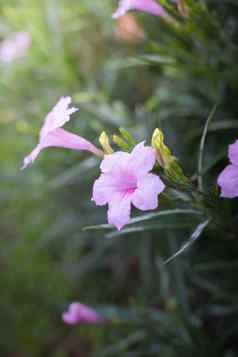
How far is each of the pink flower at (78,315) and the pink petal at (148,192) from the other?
0.53m

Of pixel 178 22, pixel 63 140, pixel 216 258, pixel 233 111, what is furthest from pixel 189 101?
pixel 63 140

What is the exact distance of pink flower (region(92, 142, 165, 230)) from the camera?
671 millimetres

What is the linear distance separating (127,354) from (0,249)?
2.83ft

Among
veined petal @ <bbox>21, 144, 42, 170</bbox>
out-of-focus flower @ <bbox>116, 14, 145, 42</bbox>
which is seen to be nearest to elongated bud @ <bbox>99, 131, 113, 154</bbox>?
veined petal @ <bbox>21, 144, 42, 170</bbox>

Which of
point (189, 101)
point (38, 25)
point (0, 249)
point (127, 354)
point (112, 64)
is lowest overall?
point (127, 354)

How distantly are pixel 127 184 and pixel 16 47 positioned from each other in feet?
3.90

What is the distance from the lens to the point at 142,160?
2.27 feet

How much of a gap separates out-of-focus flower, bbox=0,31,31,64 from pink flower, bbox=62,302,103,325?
3.39 feet

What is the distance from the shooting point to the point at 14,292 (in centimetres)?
196

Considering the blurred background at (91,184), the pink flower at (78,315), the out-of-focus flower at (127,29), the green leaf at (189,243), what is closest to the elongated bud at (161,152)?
the green leaf at (189,243)

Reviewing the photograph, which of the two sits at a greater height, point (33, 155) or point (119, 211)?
point (33, 155)

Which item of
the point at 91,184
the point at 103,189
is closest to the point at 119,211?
the point at 103,189

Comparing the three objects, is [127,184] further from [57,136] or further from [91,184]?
[91,184]

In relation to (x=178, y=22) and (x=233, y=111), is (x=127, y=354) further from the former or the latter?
(x=178, y=22)
